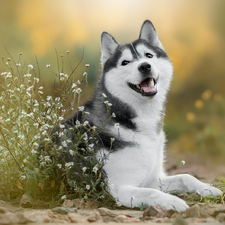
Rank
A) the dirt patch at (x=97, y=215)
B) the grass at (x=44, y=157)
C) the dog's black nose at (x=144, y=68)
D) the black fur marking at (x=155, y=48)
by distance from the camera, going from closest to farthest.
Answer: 1. the dirt patch at (x=97, y=215)
2. the grass at (x=44, y=157)
3. the dog's black nose at (x=144, y=68)
4. the black fur marking at (x=155, y=48)

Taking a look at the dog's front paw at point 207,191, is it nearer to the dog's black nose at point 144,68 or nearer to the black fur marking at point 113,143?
the black fur marking at point 113,143

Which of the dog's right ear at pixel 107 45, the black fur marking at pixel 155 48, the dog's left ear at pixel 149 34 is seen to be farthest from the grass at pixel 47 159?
the dog's left ear at pixel 149 34

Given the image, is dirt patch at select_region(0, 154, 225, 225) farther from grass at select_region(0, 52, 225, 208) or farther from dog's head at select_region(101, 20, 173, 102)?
dog's head at select_region(101, 20, 173, 102)

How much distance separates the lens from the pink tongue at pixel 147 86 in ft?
11.8

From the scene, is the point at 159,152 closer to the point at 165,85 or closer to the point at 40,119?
the point at 165,85

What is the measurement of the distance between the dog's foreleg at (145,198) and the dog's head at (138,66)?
952 millimetres

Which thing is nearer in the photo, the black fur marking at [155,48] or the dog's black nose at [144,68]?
the dog's black nose at [144,68]

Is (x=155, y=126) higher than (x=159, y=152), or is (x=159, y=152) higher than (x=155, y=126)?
(x=155, y=126)

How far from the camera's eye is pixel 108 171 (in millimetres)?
3436

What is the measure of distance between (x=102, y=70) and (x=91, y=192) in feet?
4.55

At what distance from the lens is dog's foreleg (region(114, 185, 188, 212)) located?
119 inches

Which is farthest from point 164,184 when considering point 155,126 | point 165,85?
point 165,85

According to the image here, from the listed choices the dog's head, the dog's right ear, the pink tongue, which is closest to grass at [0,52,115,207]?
the dog's head

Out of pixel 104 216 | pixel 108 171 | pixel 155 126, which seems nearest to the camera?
pixel 104 216
